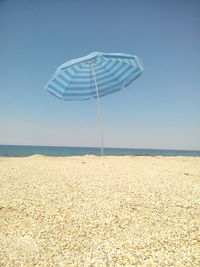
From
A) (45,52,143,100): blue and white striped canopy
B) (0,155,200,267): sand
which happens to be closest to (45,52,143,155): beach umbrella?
(45,52,143,100): blue and white striped canopy

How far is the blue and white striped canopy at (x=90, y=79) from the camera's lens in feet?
21.0

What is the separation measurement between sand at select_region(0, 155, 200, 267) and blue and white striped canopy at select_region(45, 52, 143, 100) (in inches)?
172

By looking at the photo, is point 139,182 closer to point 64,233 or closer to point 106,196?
point 106,196

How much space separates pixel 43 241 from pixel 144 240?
77 centimetres

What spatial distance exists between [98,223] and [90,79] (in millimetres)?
6002

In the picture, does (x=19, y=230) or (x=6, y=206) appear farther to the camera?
(x=6, y=206)

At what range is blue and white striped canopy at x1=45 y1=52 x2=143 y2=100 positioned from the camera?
252 inches

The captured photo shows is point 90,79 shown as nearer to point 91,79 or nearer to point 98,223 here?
point 91,79

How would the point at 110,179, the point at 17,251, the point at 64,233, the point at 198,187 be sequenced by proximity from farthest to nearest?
the point at 110,179 → the point at 198,187 → the point at 64,233 → the point at 17,251

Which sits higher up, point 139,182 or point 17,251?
point 139,182

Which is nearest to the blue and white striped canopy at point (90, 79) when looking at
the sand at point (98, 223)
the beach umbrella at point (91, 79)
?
the beach umbrella at point (91, 79)

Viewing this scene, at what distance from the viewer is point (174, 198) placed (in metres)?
2.39

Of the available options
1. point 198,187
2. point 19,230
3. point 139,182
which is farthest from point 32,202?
point 198,187

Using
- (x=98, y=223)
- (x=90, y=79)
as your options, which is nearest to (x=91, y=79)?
(x=90, y=79)
